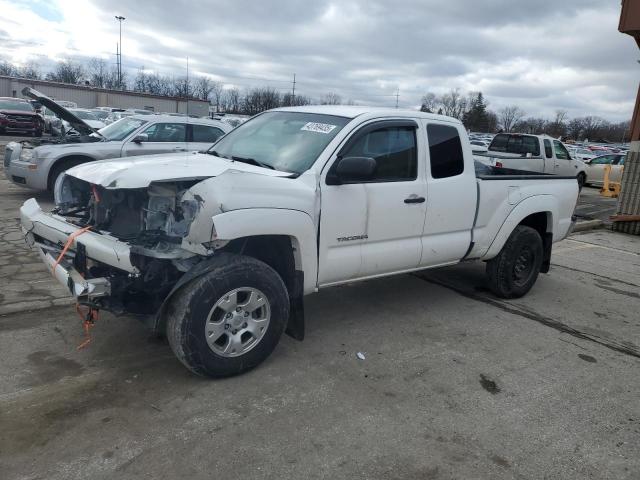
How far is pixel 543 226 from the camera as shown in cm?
608

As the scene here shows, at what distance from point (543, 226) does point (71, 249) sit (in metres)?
5.10

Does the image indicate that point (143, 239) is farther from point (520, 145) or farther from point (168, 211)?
point (520, 145)

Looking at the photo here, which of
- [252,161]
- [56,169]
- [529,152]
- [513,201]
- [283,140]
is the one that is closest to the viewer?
[252,161]

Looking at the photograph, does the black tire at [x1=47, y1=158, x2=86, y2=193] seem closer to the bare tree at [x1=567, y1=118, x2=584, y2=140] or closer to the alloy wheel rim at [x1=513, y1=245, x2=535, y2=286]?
the alloy wheel rim at [x1=513, y1=245, x2=535, y2=286]

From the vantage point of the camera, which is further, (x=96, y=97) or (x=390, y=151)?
(x=96, y=97)

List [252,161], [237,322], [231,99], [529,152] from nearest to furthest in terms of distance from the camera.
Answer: [237,322]
[252,161]
[529,152]
[231,99]

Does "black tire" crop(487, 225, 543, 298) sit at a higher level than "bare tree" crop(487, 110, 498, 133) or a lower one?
lower

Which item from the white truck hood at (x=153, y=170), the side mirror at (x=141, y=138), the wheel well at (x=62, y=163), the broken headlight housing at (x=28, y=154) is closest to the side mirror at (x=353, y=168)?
the white truck hood at (x=153, y=170)

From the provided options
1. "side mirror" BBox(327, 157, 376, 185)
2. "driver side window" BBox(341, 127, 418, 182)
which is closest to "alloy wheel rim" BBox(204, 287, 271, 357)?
"side mirror" BBox(327, 157, 376, 185)

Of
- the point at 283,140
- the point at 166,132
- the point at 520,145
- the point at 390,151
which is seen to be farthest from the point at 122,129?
the point at 520,145

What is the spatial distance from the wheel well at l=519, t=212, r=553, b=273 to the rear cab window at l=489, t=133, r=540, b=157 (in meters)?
9.69

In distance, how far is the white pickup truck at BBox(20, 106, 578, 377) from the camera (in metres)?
3.34

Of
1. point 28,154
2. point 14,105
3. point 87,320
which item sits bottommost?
point 87,320

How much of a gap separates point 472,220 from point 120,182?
132 inches
